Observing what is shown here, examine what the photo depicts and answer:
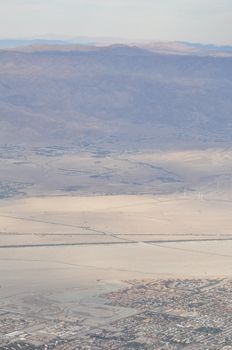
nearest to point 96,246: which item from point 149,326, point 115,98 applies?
point 149,326

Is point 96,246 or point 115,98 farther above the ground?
point 115,98

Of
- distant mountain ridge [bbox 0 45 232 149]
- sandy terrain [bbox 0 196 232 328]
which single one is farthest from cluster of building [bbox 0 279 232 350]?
distant mountain ridge [bbox 0 45 232 149]

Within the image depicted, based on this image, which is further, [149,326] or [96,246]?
[96,246]

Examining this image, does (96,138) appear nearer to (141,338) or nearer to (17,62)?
(17,62)

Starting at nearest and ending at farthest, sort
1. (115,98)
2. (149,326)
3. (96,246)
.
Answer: (149,326) → (96,246) → (115,98)

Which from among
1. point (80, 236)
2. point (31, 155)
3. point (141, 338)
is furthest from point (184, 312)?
point (31, 155)

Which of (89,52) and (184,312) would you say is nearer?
(184,312)

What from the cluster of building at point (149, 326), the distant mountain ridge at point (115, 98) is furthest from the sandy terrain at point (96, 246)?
the distant mountain ridge at point (115, 98)

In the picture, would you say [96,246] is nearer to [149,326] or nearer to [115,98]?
[149,326]

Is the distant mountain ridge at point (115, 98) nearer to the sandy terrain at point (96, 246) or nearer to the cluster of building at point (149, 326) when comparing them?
the sandy terrain at point (96, 246)
